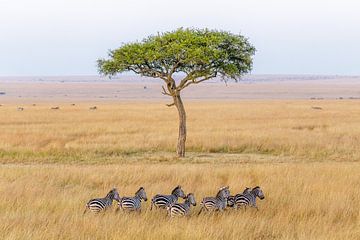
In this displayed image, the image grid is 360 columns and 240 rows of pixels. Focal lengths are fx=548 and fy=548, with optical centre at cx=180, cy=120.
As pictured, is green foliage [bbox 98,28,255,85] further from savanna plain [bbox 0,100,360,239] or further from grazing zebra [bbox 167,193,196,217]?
grazing zebra [bbox 167,193,196,217]

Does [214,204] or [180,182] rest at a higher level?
[214,204]

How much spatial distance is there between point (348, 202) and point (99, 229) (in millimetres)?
6347

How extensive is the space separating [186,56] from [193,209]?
15.7 m

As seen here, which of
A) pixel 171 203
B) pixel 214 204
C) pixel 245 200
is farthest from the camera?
pixel 245 200

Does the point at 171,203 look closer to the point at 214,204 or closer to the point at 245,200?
the point at 214,204

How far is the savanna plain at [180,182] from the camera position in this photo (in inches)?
390

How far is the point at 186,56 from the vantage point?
88.9 feet

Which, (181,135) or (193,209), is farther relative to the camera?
(181,135)

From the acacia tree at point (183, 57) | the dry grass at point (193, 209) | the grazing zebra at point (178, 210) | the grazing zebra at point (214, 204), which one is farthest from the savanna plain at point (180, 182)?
the acacia tree at point (183, 57)

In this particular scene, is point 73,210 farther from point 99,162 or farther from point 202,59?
point 202,59

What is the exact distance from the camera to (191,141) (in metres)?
32.2

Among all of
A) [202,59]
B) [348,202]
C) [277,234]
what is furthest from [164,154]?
[277,234]

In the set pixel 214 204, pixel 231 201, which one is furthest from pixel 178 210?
pixel 231 201

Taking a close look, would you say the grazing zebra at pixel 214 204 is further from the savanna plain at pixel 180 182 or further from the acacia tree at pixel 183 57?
the acacia tree at pixel 183 57
